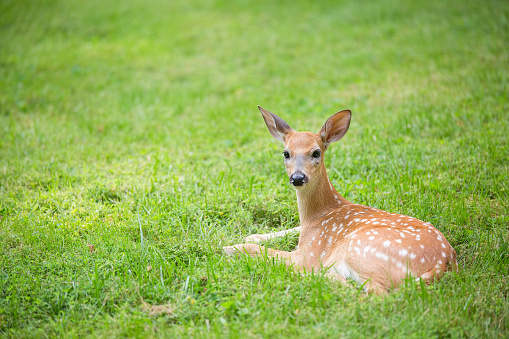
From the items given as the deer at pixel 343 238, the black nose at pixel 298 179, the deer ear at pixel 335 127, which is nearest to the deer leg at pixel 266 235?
the deer at pixel 343 238

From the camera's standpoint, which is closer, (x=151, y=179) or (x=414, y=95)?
(x=151, y=179)

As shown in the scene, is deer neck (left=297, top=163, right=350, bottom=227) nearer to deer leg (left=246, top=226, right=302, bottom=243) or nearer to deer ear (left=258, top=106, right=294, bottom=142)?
deer leg (left=246, top=226, right=302, bottom=243)

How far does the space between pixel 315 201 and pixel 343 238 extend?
0.55 metres

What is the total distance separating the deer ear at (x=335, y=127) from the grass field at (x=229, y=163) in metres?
0.81

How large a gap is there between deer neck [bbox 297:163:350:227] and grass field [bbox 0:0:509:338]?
0.32 metres

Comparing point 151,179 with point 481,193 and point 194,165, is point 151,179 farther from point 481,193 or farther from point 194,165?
point 481,193

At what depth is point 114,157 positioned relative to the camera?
6.18 m

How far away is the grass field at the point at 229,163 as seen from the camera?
10.7ft

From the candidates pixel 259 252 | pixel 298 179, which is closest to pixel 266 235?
pixel 259 252

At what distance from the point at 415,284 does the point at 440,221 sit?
124 cm

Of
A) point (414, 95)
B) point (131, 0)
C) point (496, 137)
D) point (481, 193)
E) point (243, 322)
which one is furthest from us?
point (131, 0)

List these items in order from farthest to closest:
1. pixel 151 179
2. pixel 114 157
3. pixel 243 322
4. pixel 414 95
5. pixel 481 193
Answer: pixel 414 95 → pixel 114 157 → pixel 151 179 → pixel 481 193 → pixel 243 322

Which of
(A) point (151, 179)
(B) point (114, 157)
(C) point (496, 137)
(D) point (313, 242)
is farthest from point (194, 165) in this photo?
(C) point (496, 137)

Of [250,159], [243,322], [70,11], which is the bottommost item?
[243,322]
